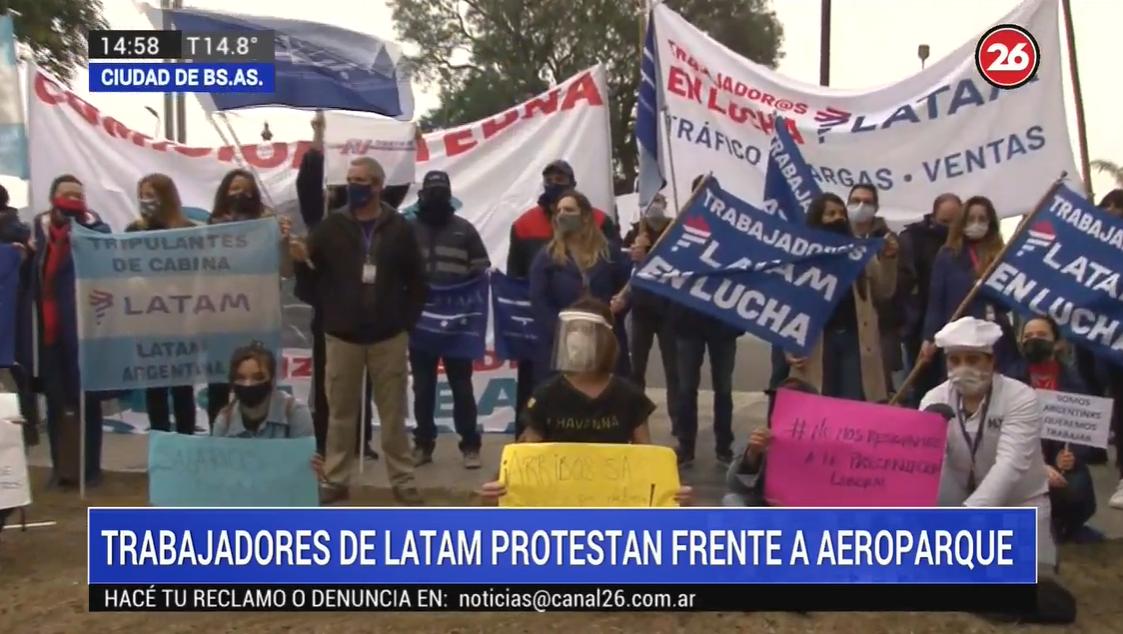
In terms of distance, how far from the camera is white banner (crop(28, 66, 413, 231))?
9.51 metres

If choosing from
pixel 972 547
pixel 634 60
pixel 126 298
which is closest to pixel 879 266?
pixel 972 547

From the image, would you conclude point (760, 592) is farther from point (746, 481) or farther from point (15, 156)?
point (15, 156)

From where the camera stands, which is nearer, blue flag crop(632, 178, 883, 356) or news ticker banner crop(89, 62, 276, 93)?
blue flag crop(632, 178, 883, 356)

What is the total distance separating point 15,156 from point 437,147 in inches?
111

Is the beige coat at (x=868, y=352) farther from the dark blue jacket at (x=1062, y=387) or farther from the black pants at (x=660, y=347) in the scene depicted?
the black pants at (x=660, y=347)

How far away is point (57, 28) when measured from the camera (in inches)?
675

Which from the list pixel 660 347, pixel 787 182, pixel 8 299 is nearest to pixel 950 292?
pixel 787 182

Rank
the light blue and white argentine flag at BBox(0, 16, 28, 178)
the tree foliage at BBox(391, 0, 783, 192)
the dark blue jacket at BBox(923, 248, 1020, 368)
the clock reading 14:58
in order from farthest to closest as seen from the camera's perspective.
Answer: the tree foliage at BBox(391, 0, 783, 192) < the light blue and white argentine flag at BBox(0, 16, 28, 178) < the clock reading 14:58 < the dark blue jacket at BBox(923, 248, 1020, 368)

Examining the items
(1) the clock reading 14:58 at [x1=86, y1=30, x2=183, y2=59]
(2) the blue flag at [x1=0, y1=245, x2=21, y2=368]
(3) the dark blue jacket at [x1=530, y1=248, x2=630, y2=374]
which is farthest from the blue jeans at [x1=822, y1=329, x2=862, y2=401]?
(2) the blue flag at [x1=0, y1=245, x2=21, y2=368]

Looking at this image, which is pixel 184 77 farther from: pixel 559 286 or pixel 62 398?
pixel 559 286

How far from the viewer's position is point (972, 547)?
15.2 feet

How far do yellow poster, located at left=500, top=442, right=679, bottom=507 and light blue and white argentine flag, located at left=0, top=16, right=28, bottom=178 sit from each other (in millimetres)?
5137

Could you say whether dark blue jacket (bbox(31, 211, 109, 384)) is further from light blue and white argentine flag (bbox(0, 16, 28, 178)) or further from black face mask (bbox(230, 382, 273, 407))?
black face mask (bbox(230, 382, 273, 407))

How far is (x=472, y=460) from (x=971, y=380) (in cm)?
346
